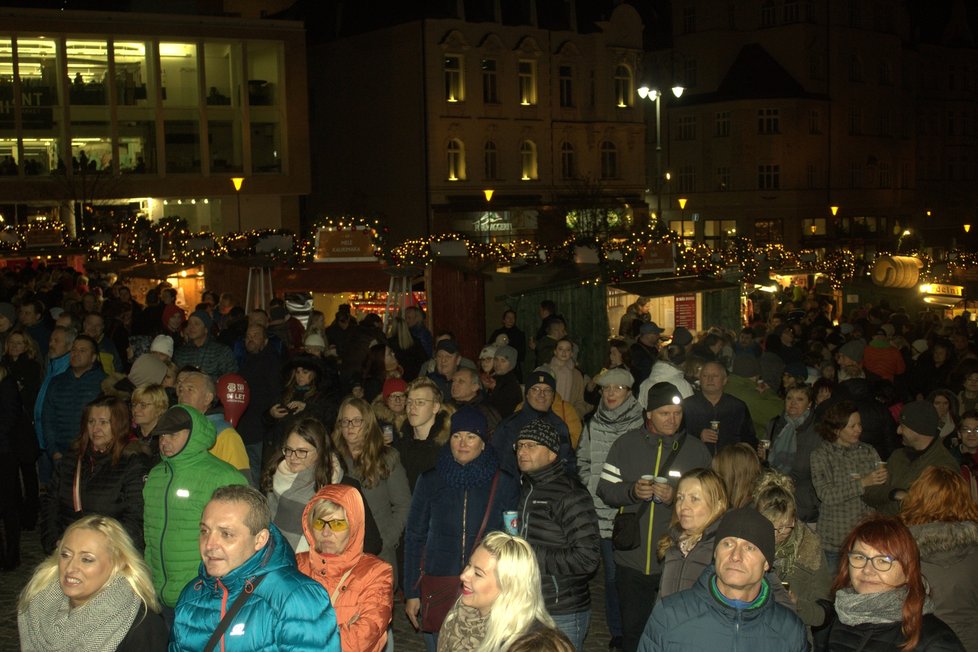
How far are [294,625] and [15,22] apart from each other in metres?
40.3

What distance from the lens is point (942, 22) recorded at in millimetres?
71938

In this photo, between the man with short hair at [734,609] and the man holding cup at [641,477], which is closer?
the man with short hair at [734,609]

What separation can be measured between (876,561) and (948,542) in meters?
1.14

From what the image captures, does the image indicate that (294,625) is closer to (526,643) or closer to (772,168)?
(526,643)

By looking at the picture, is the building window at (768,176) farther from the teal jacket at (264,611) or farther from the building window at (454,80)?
the teal jacket at (264,611)

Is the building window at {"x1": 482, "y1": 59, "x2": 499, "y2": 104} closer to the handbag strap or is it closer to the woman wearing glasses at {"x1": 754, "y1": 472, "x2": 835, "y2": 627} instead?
the woman wearing glasses at {"x1": 754, "y1": 472, "x2": 835, "y2": 627}

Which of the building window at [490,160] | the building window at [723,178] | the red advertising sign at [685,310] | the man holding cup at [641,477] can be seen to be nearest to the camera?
the man holding cup at [641,477]

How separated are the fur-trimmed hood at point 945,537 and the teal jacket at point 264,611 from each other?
9.78 ft

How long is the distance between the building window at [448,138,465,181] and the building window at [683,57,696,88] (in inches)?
744

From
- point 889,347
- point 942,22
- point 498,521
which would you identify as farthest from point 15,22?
point 942,22

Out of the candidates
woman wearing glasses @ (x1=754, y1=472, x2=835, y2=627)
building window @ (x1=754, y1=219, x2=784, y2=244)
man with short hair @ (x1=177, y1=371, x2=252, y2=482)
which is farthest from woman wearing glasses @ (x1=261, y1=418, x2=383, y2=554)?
building window @ (x1=754, y1=219, x2=784, y2=244)

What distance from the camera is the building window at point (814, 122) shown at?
58.8 m

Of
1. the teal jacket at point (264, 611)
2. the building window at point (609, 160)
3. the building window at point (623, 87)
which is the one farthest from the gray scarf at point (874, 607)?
the building window at point (623, 87)

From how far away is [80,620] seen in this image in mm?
4539
